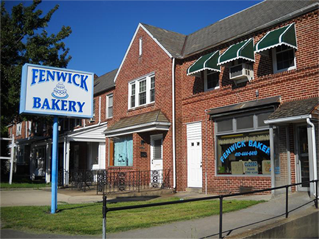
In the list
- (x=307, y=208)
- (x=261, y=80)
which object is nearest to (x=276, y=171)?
(x=307, y=208)

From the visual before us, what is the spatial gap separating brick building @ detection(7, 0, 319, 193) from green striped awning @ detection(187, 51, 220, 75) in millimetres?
51

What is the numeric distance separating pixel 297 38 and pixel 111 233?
8989 mm

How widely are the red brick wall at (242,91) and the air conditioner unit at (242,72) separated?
194mm

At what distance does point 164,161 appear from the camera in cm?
1630

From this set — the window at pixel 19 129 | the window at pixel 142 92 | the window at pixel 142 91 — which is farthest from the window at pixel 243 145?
the window at pixel 19 129

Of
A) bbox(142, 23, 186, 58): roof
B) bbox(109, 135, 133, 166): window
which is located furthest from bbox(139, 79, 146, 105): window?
bbox(142, 23, 186, 58): roof

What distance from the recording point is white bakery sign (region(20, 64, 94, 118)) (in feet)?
34.2

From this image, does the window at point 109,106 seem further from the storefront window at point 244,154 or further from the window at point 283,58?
the window at point 283,58

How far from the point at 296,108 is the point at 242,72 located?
287 cm

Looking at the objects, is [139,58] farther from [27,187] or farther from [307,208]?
[307,208]

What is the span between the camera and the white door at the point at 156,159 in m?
16.2

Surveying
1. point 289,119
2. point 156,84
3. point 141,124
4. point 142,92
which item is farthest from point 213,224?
point 142,92

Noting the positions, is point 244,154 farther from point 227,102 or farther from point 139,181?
point 139,181

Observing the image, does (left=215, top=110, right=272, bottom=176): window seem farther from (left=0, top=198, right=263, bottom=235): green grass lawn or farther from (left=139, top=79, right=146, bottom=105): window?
(left=139, top=79, right=146, bottom=105): window
